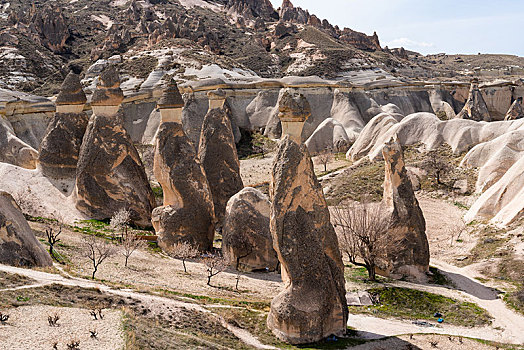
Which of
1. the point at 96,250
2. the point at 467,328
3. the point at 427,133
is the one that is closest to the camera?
the point at 467,328

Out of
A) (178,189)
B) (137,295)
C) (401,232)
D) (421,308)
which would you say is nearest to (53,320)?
(137,295)

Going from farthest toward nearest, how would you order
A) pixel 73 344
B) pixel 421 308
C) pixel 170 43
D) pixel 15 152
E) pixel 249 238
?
pixel 170 43 → pixel 15 152 → pixel 249 238 → pixel 421 308 → pixel 73 344

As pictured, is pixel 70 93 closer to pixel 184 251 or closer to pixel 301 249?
pixel 184 251

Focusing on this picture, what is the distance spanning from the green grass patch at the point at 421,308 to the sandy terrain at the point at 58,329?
28.2 feet

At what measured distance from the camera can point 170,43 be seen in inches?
2881

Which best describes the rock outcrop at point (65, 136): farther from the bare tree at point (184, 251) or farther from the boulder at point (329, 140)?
the boulder at point (329, 140)

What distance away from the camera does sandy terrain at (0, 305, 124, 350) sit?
379 inches

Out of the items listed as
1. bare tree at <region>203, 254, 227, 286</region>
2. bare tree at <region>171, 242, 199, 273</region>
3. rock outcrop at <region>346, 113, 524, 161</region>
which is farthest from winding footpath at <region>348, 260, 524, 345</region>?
rock outcrop at <region>346, 113, 524, 161</region>

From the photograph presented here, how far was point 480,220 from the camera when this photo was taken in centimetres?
2805

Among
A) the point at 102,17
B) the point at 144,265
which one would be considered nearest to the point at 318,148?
the point at 144,265

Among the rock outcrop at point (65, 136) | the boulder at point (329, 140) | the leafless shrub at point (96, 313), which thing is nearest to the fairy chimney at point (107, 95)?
the rock outcrop at point (65, 136)

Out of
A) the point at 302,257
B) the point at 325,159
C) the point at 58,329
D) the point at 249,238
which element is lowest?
the point at 249,238

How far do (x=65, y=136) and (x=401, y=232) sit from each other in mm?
16874

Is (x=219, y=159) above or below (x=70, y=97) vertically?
below
